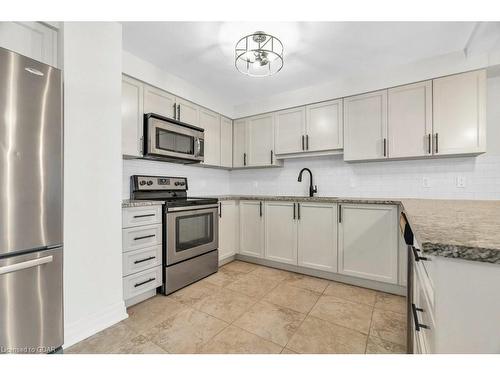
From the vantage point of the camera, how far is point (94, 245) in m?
1.69

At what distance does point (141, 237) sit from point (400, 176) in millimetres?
2850

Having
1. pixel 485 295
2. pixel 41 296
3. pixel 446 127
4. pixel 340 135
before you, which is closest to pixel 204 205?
pixel 41 296

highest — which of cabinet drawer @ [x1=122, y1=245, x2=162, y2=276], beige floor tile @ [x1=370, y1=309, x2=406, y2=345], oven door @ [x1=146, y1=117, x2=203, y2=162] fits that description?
oven door @ [x1=146, y1=117, x2=203, y2=162]

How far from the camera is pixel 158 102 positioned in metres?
2.61

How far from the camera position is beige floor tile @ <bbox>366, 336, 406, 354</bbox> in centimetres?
148

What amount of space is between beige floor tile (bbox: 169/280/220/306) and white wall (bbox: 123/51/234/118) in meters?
2.17

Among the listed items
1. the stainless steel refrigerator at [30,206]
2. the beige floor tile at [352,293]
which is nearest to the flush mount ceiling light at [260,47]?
the stainless steel refrigerator at [30,206]

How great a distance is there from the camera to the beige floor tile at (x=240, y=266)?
295cm

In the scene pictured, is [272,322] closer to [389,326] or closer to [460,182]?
[389,326]

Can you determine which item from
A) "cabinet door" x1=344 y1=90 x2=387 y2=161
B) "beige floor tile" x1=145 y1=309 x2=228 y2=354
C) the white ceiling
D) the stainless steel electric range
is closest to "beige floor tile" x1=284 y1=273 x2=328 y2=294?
the stainless steel electric range

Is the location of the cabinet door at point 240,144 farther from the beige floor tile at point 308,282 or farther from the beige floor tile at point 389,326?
the beige floor tile at point 389,326

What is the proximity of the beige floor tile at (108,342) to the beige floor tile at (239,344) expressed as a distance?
53cm

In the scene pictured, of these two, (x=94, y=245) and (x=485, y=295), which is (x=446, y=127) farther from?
(x=94, y=245)

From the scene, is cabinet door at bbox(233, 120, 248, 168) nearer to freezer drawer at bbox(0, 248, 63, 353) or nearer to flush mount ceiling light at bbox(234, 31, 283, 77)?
flush mount ceiling light at bbox(234, 31, 283, 77)
